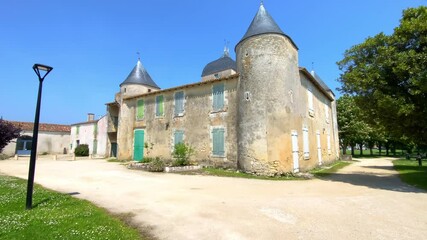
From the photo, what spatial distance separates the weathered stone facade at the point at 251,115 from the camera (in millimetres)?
12016


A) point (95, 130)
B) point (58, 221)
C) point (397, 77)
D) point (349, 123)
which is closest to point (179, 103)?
point (397, 77)

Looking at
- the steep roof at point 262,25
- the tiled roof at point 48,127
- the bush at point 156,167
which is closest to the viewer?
the bush at point 156,167

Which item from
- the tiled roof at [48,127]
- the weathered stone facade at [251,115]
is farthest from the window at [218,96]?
the tiled roof at [48,127]

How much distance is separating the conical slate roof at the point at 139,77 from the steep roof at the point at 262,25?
11199mm

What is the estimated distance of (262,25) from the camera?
13172 millimetres

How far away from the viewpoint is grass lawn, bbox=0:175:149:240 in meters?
3.89

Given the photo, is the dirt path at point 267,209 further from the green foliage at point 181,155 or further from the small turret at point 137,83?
the small turret at point 137,83

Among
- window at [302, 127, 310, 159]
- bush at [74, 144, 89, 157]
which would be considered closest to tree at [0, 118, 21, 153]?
bush at [74, 144, 89, 157]

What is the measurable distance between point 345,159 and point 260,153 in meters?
15.8

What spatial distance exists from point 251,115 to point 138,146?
10045mm

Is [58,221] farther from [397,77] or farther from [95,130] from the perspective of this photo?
[95,130]

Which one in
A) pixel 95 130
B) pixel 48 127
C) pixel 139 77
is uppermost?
pixel 139 77

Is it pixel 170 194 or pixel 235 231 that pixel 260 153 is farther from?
pixel 235 231

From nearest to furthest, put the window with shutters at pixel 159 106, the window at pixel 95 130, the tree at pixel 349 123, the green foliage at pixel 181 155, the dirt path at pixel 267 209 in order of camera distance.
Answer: the dirt path at pixel 267 209
the green foliage at pixel 181 155
the window with shutters at pixel 159 106
the tree at pixel 349 123
the window at pixel 95 130
